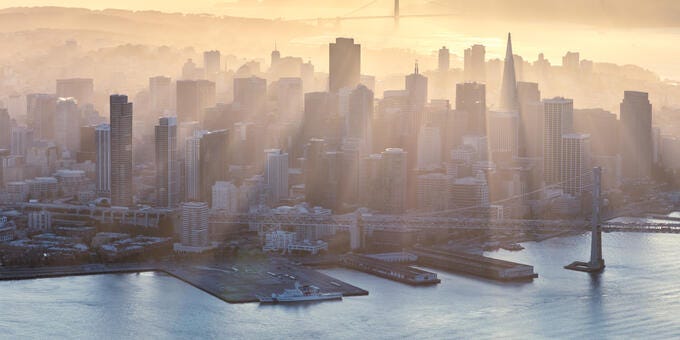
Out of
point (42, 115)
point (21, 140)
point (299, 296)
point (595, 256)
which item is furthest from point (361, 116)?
point (299, 296)

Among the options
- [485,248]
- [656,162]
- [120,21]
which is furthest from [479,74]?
[485,248]

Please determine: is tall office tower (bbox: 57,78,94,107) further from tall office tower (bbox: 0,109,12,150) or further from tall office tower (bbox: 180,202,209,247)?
tall office tower (bbox: 180,202,209,247)

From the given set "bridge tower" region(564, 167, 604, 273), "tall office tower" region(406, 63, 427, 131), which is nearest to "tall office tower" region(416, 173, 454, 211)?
"bridge tower" region(564, 167, 604, 273)

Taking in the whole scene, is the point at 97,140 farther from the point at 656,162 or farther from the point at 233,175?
the point at 656,162

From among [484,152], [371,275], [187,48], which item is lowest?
[371,275]

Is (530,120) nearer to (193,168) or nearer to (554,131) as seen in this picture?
(554,131)

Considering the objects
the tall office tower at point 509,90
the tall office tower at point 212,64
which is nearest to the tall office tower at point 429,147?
the tall office tower at point 509,90
